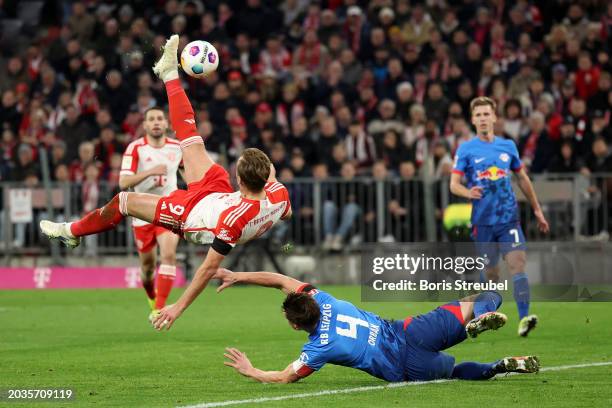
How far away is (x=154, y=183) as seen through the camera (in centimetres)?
1561

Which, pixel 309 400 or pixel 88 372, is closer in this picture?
pixel 309 400

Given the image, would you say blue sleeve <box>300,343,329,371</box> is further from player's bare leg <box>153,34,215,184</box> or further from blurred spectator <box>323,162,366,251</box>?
blurred spectator <box>323,162,366,251</box>

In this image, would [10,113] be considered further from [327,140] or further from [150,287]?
[150,287]

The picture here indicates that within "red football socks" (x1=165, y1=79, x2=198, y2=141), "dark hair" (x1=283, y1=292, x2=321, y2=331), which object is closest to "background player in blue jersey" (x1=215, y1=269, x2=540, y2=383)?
"dark hair" (x1=283, y1=292, x2=321, y2=331)

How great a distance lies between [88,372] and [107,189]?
42.0ft

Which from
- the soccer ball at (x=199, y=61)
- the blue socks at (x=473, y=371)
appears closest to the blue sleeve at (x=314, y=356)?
the blue socks at (x=473, y=371)

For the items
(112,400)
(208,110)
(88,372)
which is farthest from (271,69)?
(112,400)

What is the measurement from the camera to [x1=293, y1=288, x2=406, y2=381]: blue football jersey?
923cm

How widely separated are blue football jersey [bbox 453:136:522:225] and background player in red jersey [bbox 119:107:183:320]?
3.76 m

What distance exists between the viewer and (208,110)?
25.1 metres

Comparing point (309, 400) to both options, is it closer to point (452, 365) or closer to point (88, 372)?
point (452, 365)

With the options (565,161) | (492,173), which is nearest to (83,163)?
(565,161)

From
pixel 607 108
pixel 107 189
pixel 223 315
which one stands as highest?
pixel 607 108

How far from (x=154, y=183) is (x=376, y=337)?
6.72m
